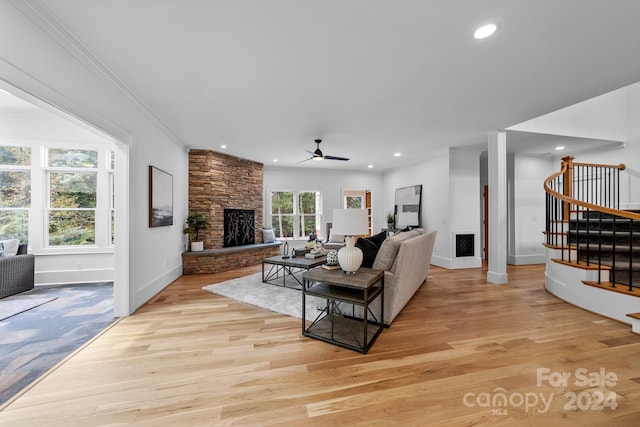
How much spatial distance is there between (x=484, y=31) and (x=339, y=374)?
2828 millimetres

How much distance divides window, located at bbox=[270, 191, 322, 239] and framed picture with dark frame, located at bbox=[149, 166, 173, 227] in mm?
3316

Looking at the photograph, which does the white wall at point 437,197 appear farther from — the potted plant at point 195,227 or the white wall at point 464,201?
the potted plant at point 195,227

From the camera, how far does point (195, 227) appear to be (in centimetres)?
513

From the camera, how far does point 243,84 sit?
8.84 ft

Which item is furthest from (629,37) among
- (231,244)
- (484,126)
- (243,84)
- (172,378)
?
(231,244)

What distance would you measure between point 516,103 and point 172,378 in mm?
4679

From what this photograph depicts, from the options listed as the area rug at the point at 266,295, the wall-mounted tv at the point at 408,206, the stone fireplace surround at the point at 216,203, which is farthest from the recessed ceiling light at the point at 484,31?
the stone fireplace surround at the point at 216,203

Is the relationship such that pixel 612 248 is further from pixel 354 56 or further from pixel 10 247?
pixel 10 247

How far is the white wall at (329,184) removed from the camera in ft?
Result: 24.0

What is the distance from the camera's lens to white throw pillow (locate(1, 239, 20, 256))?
3680 mm

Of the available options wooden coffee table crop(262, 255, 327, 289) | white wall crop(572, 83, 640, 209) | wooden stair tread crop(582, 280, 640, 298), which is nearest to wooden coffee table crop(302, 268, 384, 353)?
wooden coffee table crop(262, 255, 327, 289)

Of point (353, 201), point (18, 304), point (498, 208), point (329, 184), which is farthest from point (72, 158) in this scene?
point (498, 208)

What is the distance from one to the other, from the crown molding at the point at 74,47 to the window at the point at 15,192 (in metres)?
2.65

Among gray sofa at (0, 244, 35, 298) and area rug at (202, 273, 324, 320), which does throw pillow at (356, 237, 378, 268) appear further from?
gray sofa at (0, 244, 35, 298)
